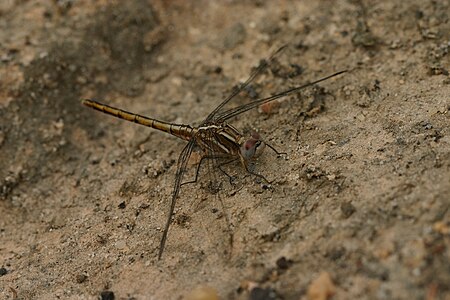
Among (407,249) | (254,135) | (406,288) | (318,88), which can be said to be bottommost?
(406,288)

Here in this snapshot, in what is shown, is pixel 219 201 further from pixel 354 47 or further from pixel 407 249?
pixel 354 47

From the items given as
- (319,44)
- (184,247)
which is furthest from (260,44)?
(184,247)

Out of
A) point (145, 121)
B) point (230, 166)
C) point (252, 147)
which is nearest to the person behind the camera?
point (252, 147)

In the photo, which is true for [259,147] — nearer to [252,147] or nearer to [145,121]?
[252,147]

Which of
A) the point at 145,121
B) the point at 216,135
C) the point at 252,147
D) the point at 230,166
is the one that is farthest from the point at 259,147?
the point at 145,121

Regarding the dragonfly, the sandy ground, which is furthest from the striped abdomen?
the sandy ground

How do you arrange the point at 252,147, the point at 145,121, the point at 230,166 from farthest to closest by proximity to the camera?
the point at 145,121 → the point at 230,166 → the point at 252,147
